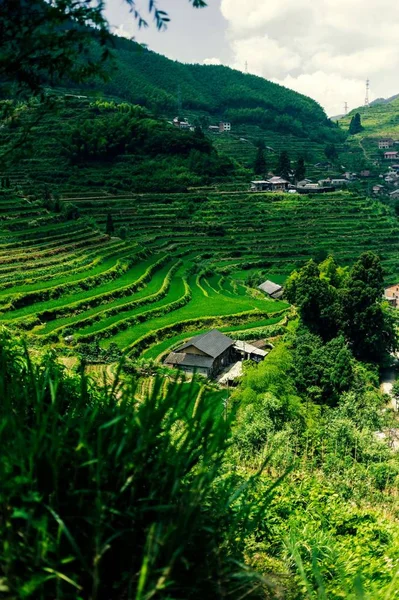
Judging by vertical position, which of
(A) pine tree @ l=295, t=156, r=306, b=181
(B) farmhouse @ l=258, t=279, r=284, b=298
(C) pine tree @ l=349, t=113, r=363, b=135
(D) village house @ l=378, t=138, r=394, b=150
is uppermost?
(C) pine tree @ l=349, t=113, r=363, b=135

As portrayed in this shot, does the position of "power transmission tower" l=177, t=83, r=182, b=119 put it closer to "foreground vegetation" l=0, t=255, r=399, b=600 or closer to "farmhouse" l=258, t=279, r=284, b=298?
"farmhouse" l=258, t=279, r=284, b=298

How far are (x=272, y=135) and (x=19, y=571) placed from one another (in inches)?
3913

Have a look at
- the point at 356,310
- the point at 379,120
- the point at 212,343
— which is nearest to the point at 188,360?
the point at 212,343

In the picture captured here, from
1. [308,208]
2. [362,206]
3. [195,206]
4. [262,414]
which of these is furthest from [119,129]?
[262,414]

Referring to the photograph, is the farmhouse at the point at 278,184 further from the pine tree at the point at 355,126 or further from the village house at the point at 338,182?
the pine tree at the point at 355,126

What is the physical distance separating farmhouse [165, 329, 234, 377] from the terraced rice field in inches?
35.5

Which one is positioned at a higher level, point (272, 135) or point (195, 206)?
point (272, 135)

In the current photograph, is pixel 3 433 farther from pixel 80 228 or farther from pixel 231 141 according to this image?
pixel 231 141

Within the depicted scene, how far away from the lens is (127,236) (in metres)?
37.7

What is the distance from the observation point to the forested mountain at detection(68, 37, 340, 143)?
98500 millimetres

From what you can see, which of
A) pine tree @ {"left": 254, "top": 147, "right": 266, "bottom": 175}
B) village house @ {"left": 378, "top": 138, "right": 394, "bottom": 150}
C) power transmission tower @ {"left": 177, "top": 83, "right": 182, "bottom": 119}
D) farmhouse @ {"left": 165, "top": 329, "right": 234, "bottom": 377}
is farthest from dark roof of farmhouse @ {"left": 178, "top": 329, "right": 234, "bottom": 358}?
village house @ {"left": 378, "top": 138, "right": 394, "bottom": 150}

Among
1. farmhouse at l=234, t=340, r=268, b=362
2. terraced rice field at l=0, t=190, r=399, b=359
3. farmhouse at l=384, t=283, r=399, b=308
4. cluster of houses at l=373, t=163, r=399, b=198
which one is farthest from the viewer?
cluster of houses at l=373, t=163, r=399, b=198

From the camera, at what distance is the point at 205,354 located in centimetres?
2205

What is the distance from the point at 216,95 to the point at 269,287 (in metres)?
96.1
